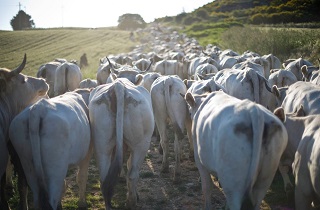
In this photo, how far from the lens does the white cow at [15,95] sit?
5.73m

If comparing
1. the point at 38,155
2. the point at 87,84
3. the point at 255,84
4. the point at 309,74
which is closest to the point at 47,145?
the point at 38,155

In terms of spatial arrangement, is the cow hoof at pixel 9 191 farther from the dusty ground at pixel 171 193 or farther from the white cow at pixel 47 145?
the white cow at pixel 47 145

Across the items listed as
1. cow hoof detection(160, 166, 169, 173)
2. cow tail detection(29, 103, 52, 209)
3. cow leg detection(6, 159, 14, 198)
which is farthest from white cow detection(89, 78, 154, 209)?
cow leg detection(6, 159, 14, 198)

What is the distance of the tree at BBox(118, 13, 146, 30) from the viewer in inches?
3740

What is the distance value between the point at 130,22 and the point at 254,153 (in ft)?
312

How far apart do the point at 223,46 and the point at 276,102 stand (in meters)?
29.9

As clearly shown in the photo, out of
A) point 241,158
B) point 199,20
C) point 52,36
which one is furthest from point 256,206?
point 199,20

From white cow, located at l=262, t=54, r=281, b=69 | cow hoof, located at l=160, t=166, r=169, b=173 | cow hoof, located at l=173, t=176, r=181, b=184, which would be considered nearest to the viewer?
cow hoof, located at l=173, t=176, r=181, b=184

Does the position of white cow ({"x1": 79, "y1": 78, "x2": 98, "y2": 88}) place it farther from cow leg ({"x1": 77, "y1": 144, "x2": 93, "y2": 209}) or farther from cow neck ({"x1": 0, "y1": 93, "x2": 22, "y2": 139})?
cow leg ({"x1": 77, "y1": 144, "x2": 93, "y2": 209})

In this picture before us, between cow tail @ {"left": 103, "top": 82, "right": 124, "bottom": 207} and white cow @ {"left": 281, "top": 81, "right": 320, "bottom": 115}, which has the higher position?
white cow @ {"left": 281, "top": 81, "right": 320, "bottom": 115}

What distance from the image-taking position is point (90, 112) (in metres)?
5.99

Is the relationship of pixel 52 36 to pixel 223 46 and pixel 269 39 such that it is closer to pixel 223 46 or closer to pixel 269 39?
pixel 223 46

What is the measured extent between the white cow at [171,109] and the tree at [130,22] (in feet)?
295

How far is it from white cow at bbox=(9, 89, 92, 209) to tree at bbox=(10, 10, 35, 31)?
92223 mm
